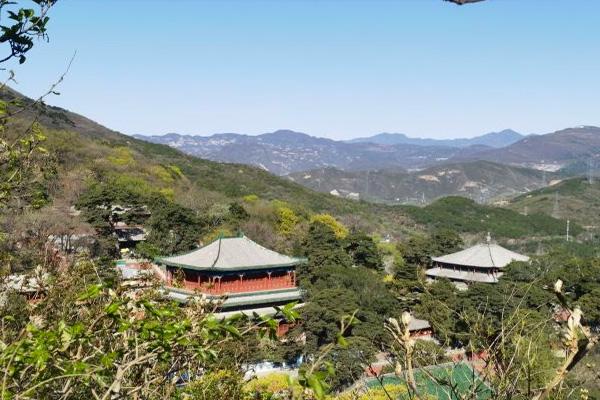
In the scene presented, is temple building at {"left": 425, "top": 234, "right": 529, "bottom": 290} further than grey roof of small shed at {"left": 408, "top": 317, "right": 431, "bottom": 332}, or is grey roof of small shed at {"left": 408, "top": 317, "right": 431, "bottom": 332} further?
temple building at {"left": 425, "top": 234, "right": 529, "bottom": 290}

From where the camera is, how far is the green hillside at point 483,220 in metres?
81.4

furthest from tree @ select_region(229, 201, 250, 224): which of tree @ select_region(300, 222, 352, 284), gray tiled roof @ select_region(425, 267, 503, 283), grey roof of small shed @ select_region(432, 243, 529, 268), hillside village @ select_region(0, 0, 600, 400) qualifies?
grey roof of small shed @ select_region(432, 243, 529, 268)

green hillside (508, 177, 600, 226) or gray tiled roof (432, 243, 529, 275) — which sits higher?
gray tiled roof (432, 243, 529, 275)

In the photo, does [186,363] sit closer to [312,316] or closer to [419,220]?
[312,316]

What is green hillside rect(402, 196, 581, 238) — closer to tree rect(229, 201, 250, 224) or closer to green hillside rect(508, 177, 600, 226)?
green hillside rect(508, 177, 600, 226)

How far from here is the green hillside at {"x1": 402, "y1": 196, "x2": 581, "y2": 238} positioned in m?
81.4

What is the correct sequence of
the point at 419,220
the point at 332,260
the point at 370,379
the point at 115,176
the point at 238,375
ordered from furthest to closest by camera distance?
1. the point at 419,220
2. the point at 115,176
3. the point at 332,260
4. the point at 370,379
5. the point at 238,375

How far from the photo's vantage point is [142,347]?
11.3 ft

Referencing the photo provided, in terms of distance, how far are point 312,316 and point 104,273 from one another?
314 inches

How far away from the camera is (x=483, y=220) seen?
88.6m

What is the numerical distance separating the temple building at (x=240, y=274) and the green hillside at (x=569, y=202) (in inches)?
3582

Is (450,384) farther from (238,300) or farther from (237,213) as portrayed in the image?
(237,213)

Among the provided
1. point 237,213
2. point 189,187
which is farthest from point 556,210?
point 237,213

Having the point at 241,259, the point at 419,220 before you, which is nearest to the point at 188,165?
the point at 419,220
